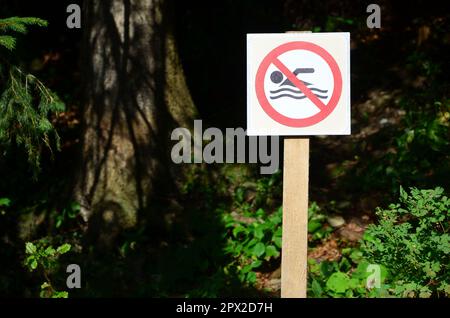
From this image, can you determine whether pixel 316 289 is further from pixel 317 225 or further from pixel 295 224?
pixel 295 224

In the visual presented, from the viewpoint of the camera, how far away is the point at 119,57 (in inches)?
283

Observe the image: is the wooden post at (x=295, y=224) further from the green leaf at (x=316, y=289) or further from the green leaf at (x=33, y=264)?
the green leaf at (x=33, y=264)

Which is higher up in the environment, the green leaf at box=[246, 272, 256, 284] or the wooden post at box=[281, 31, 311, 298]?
the wooden post at box=[281, 31, 311, 298]

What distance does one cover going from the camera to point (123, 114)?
717 cm

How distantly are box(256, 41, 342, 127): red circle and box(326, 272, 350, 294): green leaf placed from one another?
7.66 feet

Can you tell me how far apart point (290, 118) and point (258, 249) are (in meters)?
2.89

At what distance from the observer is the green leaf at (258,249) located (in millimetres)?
6469

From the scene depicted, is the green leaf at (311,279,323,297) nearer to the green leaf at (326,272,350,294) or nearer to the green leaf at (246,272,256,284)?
the green leaf at (326,272,350,294)

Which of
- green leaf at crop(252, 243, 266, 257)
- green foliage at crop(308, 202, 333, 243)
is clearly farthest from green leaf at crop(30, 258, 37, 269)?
green foliage at crop(308, 202, 333, 243)

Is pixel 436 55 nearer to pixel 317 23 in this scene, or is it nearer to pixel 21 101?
pixel 317 23

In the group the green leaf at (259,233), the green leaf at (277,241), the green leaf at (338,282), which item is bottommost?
the green leaf at (338,282)

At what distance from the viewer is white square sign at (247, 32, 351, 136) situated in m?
3.79

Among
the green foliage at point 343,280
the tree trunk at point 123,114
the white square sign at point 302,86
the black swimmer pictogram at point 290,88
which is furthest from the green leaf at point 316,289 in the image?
the black swimmer pictogram at point 290,88
